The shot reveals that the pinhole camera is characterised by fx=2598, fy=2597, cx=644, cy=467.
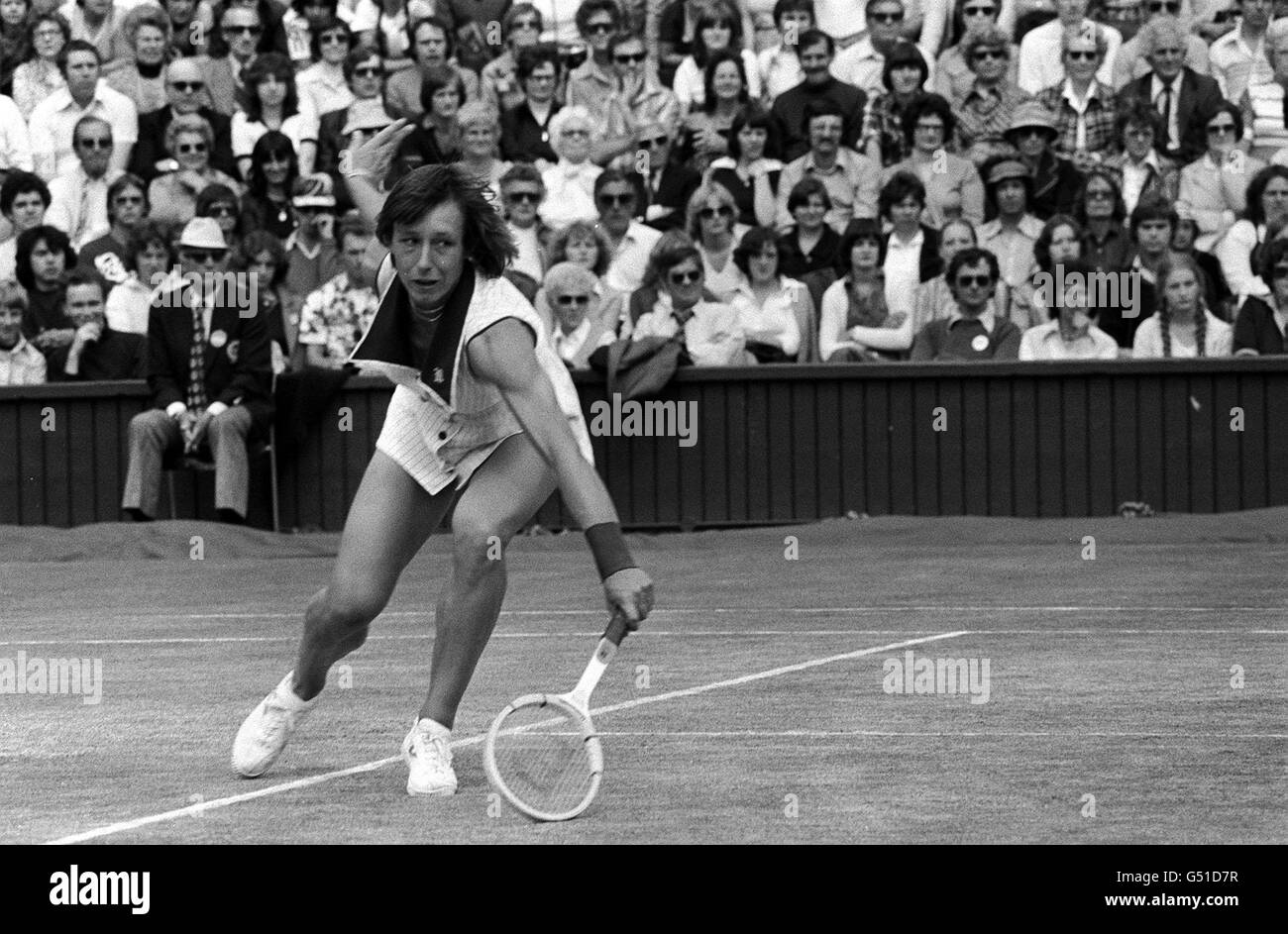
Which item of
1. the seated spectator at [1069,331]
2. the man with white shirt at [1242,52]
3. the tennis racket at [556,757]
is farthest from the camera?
the man with white shirt at [1242,52]

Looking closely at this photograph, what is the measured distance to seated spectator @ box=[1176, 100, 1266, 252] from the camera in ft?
57.3

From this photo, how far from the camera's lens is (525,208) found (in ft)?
56.3

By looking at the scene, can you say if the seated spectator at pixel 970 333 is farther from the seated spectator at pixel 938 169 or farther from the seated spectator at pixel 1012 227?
the seated spectator at pixel 938 169

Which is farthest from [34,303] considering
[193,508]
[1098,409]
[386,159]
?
[386,159]

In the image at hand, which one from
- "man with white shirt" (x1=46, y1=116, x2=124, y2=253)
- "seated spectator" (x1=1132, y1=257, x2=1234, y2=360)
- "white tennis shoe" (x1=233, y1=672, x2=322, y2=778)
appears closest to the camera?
"white tennis shoe" (x1=233, y1=672, x2=322, y2=778)

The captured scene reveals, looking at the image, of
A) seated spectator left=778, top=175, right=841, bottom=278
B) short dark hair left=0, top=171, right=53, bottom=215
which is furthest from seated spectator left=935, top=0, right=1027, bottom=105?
short dark hair left=0, top=171, right=53, bottom=215

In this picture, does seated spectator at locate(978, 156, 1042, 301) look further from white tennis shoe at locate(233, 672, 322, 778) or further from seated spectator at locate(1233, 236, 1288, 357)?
white tennis shoe at locate(233, 672, 322, 778)

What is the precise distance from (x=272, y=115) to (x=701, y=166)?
129 inches

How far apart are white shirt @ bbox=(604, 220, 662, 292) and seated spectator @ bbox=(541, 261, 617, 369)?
52 cm

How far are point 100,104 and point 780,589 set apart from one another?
7.78m

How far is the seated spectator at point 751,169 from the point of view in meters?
17.9

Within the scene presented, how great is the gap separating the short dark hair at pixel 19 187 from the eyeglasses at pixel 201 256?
2192 millimetres

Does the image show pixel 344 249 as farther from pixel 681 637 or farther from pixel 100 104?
pixel 681 637

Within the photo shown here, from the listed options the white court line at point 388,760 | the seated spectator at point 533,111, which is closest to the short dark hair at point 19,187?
the seated spectator at point 533,111
